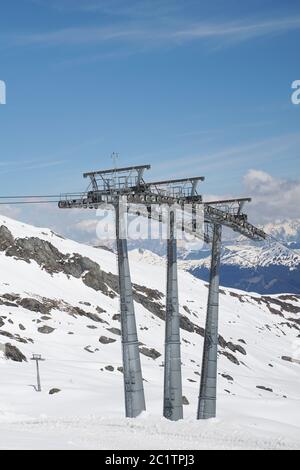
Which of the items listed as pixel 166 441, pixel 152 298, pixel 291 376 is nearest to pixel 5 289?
pixel 152 298

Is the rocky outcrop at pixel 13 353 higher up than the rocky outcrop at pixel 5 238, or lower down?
lower down

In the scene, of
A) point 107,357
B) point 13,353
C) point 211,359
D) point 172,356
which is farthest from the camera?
point 107,357

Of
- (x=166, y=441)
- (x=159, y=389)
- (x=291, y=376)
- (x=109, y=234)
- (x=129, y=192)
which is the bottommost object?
(x=291, y=376)

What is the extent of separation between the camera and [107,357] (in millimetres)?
77625

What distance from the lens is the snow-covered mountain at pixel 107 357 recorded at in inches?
949

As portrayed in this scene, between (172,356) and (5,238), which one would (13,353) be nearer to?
(172,356)

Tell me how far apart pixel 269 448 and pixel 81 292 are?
94.9 metres

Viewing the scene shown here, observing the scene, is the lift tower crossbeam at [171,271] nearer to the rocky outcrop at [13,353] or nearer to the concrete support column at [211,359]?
the concrete support column at [211,359]

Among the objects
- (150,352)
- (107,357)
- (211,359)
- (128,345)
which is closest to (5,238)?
(150,352)

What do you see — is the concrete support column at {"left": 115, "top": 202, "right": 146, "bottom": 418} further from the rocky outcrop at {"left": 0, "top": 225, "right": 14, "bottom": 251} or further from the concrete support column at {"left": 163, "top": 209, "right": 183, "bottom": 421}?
the rocky outcrop at {"left": 0, "top": 225, "right": 14, "bottom": 251}

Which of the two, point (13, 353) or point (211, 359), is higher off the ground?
point (211, 359)

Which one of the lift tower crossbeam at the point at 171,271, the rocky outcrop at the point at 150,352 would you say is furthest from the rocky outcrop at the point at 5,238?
the lift tower crossbeam at the point at 171,271

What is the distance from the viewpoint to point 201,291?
6875 inches

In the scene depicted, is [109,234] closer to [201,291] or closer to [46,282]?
[46,282]
